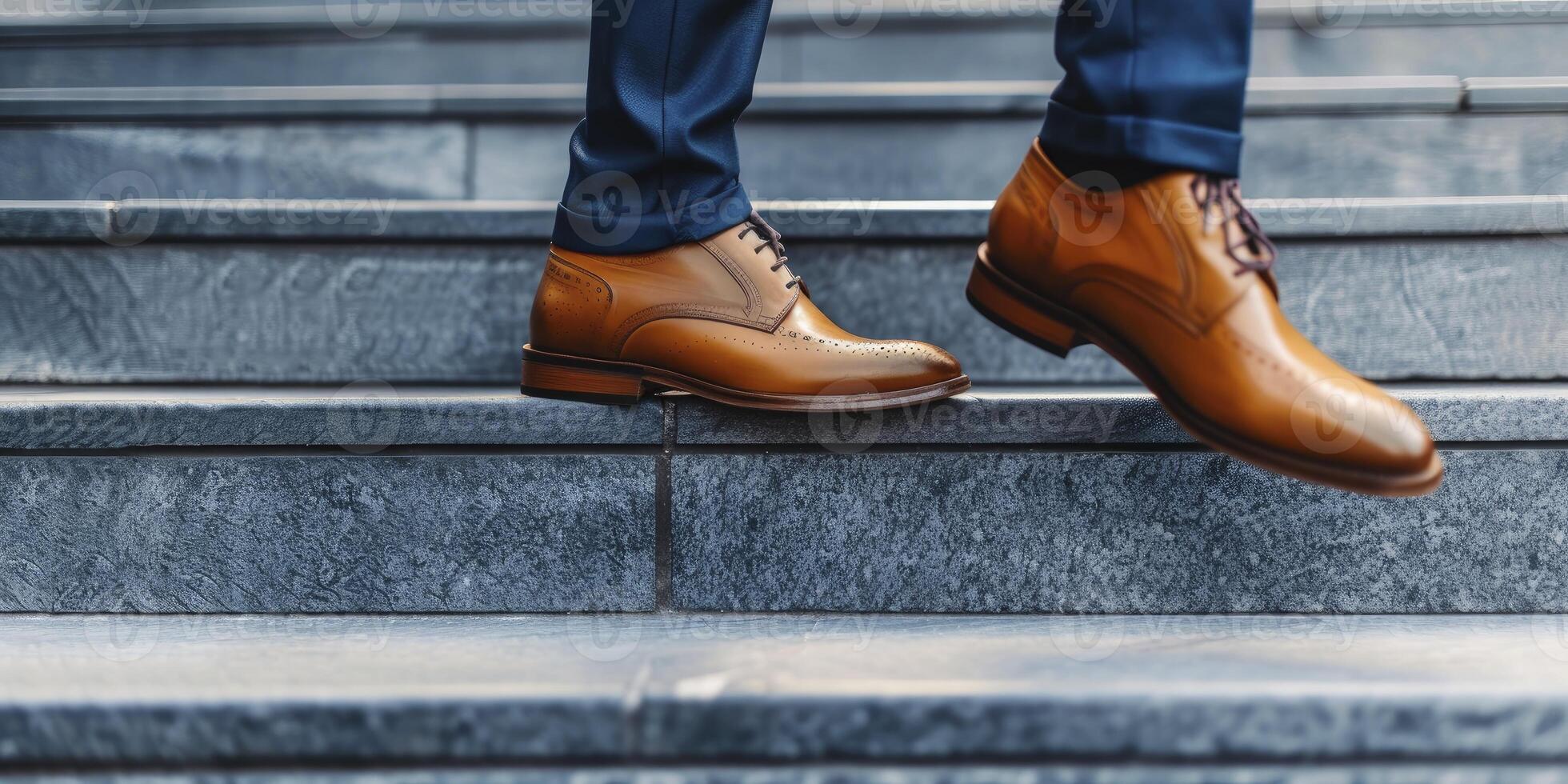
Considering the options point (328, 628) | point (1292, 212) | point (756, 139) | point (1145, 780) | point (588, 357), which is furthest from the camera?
point (756, 139)

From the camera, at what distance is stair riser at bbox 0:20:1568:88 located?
1774 mm

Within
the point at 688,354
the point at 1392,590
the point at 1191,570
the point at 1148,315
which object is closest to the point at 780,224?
the point at 688,354

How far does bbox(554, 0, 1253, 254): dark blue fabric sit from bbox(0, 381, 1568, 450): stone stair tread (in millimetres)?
180

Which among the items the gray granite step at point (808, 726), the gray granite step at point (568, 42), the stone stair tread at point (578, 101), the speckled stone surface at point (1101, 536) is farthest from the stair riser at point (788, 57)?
the gray granite step at point (808, 726)

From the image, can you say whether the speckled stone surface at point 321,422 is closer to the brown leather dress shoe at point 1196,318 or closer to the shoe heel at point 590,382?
the shoe heel at point 590,382

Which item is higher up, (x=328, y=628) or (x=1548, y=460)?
(x=1548, y=460)

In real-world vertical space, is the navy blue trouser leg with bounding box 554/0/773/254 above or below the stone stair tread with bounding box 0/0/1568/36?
below

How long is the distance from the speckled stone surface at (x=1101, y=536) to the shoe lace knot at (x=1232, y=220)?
0.59 feet

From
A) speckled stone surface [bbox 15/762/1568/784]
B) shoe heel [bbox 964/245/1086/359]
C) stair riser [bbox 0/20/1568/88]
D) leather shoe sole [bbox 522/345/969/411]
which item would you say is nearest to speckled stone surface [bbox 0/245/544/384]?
leather shoe sole [bbox 522/345/969/411]

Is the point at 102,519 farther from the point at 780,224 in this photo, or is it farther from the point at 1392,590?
the point at 1392,590

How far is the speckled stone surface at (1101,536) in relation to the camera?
798mm

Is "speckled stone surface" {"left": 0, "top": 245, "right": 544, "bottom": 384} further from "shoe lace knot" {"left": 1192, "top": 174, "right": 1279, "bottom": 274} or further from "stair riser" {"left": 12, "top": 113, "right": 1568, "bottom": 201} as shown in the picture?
"shoe lace knot" {"left": 1192, "top": 174, "right": 1279, "bottom": 274}

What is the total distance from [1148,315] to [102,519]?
981mm

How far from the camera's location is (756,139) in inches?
62.7
